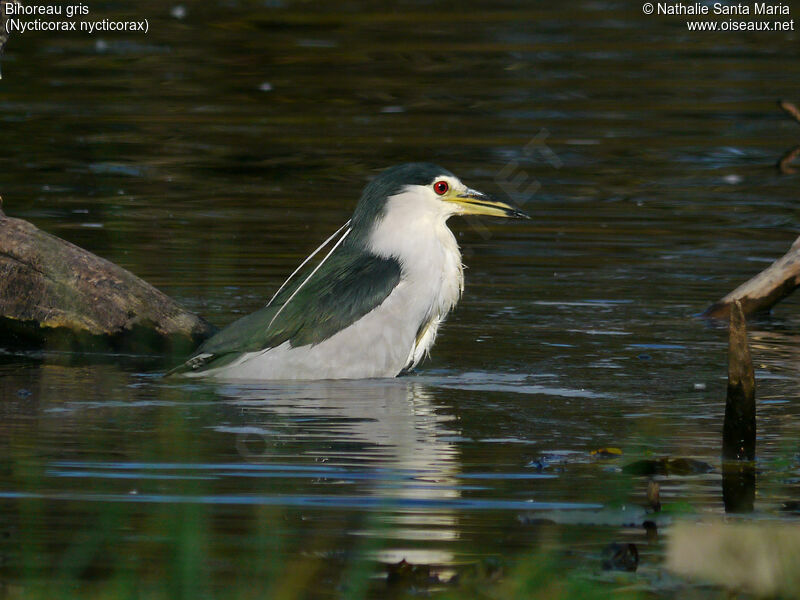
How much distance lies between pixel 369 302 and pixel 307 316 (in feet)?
1.15

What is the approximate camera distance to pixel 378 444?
7.55 metres

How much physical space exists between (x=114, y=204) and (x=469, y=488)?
354 inches

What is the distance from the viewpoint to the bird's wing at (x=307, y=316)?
354 inches

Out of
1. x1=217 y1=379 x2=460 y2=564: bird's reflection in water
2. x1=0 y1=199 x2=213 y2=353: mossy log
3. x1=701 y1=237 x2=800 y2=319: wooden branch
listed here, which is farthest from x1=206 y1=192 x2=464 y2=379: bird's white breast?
x1=701 y1=237 x2=800 y2=319: wooden branch

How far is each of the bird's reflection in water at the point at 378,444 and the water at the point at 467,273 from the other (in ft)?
0.08

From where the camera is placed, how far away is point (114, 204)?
15.1 meters

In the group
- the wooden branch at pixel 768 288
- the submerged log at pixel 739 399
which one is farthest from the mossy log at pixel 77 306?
the submerged log at pixel 739 399

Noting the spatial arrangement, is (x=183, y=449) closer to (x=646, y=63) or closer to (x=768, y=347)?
(x=768, y=347)

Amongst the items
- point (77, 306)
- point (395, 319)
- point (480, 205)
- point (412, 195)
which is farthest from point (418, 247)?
point (77, 306)

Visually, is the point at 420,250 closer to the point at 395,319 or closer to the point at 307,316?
the point at 395,319

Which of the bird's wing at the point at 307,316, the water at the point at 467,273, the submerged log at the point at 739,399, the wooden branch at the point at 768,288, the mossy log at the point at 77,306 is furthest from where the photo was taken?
the wooden branch at the point at 768,288

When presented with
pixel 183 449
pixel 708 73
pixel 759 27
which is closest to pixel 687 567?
pixel 183 449

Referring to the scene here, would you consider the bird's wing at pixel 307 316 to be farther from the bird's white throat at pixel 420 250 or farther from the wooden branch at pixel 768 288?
the wooden branch at pixel 768 288

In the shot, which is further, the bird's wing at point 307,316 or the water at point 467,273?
the bird's wing at point 307,316
